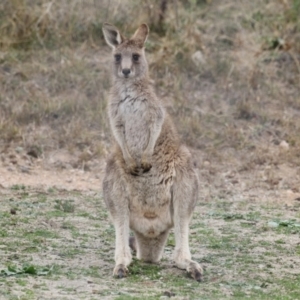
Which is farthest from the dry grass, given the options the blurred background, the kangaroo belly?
the kangaroo belly

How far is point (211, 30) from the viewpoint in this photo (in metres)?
12.5

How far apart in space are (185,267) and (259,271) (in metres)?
0.52

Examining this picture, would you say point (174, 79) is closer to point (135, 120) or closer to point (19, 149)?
point (19, 149)

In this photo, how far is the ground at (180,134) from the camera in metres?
6.30

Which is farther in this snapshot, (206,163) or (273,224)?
(206,163)

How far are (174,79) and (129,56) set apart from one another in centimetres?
462

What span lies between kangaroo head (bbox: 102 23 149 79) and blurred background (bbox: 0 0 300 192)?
3.19 metres

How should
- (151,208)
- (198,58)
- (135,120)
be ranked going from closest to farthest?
(151,208), (135,120), (198,58)

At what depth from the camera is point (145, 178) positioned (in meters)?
6.58

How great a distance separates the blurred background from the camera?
10.4 m

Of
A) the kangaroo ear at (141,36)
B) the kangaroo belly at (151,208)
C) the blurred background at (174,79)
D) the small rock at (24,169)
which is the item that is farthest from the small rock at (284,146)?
the kangaroo belly at (151,208)

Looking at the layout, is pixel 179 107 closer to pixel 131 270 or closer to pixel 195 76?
pixel 195 76

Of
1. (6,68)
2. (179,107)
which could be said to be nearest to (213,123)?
(179,107)

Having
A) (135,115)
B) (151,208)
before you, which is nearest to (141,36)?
(135,115)
